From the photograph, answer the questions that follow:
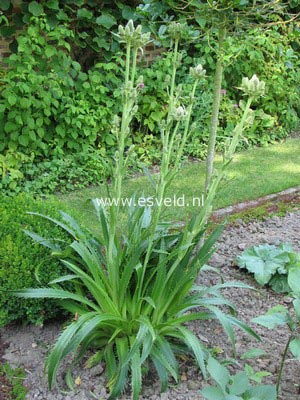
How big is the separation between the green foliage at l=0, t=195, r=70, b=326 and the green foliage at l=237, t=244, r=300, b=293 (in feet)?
4.38

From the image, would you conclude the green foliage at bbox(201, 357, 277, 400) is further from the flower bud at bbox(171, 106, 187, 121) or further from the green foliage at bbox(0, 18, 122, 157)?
the green foliage at bbox(0, 18, 122, 157)

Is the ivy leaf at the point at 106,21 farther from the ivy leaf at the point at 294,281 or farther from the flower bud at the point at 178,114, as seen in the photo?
the ivy leaf at the point at 294,281

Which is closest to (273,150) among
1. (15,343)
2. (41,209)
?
(41,209)

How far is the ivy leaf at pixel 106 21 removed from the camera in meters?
5.75

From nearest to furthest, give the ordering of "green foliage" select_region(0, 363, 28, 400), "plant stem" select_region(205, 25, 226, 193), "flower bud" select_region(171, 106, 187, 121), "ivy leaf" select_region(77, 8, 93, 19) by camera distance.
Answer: "flower bud" select_region(171, 106, 187, 121) → "green foliage" select_region(0, 363, 28, 400) → "plant stem" select_region(205, 25, 226, 193) → "ivy leaf" select_region(77, 8, 93, 19)

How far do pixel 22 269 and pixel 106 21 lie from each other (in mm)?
4145

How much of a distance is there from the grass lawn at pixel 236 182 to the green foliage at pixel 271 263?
82cm

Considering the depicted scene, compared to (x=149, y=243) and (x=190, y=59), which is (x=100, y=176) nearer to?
(x=190, y=59)

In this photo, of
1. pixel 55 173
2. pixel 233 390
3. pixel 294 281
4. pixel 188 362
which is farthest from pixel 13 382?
pixel 55 173

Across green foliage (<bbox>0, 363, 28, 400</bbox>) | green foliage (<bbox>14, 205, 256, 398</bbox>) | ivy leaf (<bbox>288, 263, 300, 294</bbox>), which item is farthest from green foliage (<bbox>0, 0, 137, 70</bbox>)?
ivy leaf (<bbox>288, 263, 300, 294</bbox>)

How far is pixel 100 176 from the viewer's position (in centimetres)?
541

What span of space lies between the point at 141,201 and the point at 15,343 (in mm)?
1193

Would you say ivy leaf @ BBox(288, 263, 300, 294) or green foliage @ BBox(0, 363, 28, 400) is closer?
ivy leaf @ BBox(288, 263, 300, 294)

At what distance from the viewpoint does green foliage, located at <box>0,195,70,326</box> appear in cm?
250
